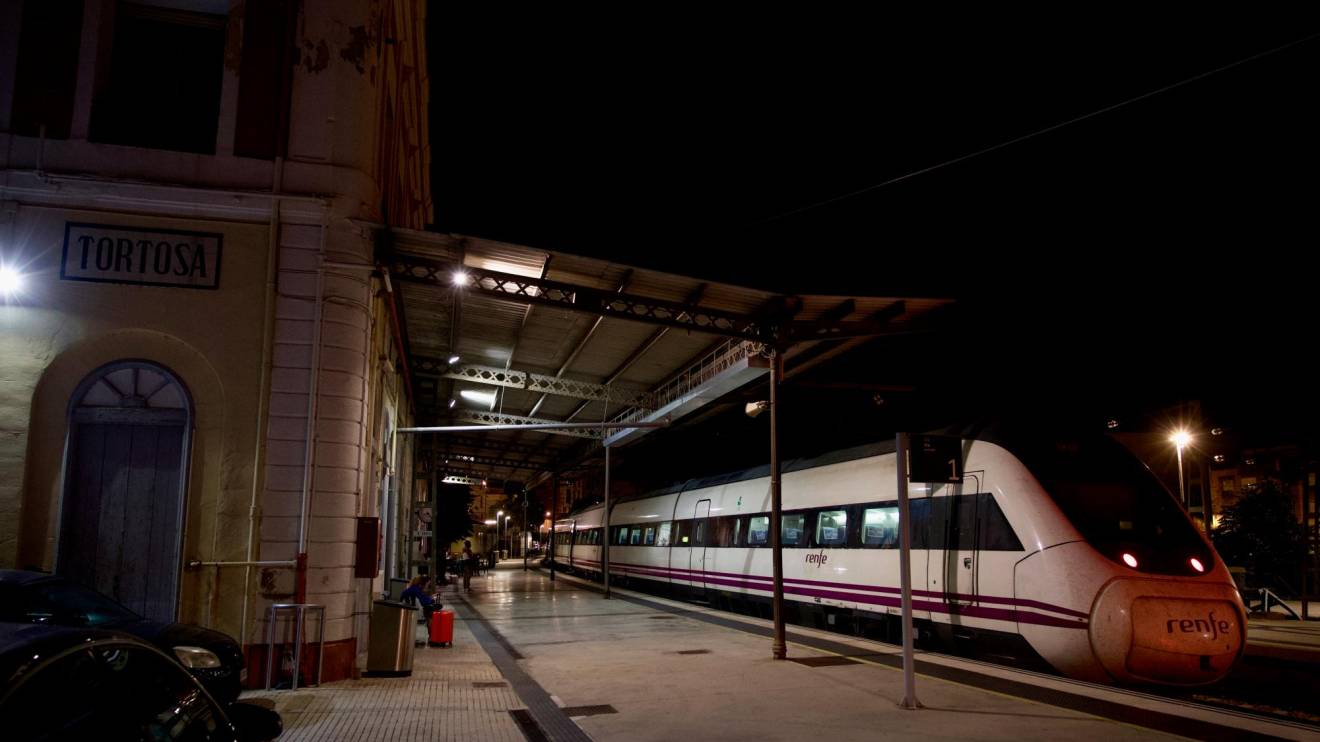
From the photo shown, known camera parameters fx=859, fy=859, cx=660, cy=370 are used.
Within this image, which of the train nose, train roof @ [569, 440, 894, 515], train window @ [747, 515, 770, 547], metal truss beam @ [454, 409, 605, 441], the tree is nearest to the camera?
the train nose

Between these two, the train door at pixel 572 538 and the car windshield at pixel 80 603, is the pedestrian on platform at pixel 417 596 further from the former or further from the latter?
the train door at pixel 572 538

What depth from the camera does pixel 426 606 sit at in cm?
1457

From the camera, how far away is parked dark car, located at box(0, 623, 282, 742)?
2.93 metres

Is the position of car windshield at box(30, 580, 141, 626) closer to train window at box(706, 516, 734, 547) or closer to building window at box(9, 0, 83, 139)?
building window at box(9, 0, 83, 139)

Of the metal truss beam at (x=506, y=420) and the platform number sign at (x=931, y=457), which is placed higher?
the metal truss beam at (x=506, y=420)

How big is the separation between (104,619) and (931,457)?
25.5 feet

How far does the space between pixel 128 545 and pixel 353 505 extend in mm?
2503

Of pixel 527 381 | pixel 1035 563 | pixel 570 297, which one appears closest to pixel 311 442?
pixel 570 297

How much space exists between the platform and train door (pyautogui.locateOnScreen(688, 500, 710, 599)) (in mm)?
6847

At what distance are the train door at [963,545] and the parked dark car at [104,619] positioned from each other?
336 inches

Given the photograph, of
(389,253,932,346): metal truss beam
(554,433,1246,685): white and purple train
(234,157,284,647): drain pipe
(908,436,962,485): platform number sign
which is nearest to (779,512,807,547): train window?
(554,433,1246,685): white and purple train

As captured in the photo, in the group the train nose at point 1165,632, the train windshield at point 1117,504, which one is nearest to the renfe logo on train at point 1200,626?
the train nose at point 1165,632

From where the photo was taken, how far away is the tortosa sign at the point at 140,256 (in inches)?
404

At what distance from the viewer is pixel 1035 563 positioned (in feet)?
32.9
